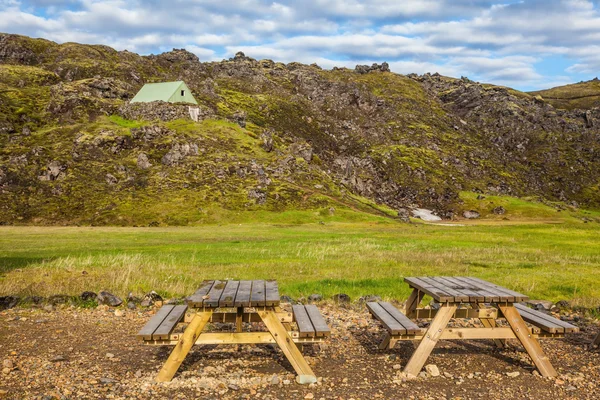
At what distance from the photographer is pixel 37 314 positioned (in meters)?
13.1

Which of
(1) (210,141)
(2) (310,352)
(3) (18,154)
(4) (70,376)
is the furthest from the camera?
(1) (210,141)

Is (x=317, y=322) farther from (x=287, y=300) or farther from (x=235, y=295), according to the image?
(x=287, y=300)

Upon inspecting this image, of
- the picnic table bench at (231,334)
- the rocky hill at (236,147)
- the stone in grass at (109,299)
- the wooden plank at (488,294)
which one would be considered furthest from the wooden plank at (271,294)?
the rocky hill at (236,147)

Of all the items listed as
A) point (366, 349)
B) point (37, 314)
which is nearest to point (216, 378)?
point (366, 349)

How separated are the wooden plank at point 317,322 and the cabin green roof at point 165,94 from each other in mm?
120332

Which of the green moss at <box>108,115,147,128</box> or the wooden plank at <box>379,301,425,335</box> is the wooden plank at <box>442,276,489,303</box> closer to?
→ the wooden plank at <box>379,301,425,335</box>

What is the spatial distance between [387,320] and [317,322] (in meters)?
1.63

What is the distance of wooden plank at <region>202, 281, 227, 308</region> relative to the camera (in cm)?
831

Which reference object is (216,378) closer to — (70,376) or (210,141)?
(70,376)

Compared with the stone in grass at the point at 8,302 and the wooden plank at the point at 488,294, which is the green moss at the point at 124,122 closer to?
the stone in grass at the point at 8,302

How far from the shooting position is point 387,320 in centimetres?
952

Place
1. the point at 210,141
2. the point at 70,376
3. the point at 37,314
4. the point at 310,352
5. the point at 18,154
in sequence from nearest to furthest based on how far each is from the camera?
the point at 70,376, the point at 310,352, the point at 37,314, the point at 18,154, the point at 210,141

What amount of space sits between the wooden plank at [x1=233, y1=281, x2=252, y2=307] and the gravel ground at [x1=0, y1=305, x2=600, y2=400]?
1.66 meters

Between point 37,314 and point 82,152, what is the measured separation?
90.4m
